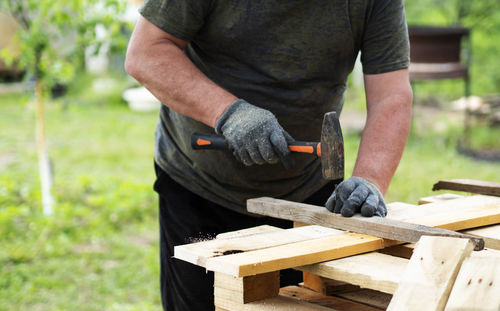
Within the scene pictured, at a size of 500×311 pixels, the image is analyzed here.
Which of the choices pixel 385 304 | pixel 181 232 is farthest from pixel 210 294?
pixel 385 304

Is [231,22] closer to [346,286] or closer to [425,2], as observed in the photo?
[346,286]

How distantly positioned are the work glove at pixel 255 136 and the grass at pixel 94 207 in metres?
2.23

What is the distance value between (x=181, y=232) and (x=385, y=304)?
1.03 metres

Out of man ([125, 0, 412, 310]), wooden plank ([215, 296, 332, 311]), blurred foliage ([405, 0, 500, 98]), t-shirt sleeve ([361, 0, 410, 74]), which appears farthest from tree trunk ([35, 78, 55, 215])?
blurred foliage ([405, 0, 500, 98])

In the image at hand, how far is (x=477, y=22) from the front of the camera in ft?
32.5

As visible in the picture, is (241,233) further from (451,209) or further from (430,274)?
(451,209)

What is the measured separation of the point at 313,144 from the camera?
186cm

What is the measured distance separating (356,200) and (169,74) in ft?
2.57

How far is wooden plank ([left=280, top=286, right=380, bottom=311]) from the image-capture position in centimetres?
159

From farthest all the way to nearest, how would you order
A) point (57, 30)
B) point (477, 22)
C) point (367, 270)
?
point (477, 22) → point (57, 30) → point (367, 270)

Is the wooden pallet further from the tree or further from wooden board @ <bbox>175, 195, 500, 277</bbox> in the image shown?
the tree

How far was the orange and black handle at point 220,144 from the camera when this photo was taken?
1.85 m

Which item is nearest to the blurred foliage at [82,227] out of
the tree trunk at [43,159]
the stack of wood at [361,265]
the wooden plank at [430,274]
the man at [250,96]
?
the tree trunk at [43,159]

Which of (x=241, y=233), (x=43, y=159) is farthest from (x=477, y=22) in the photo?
(x=241, y=233)
